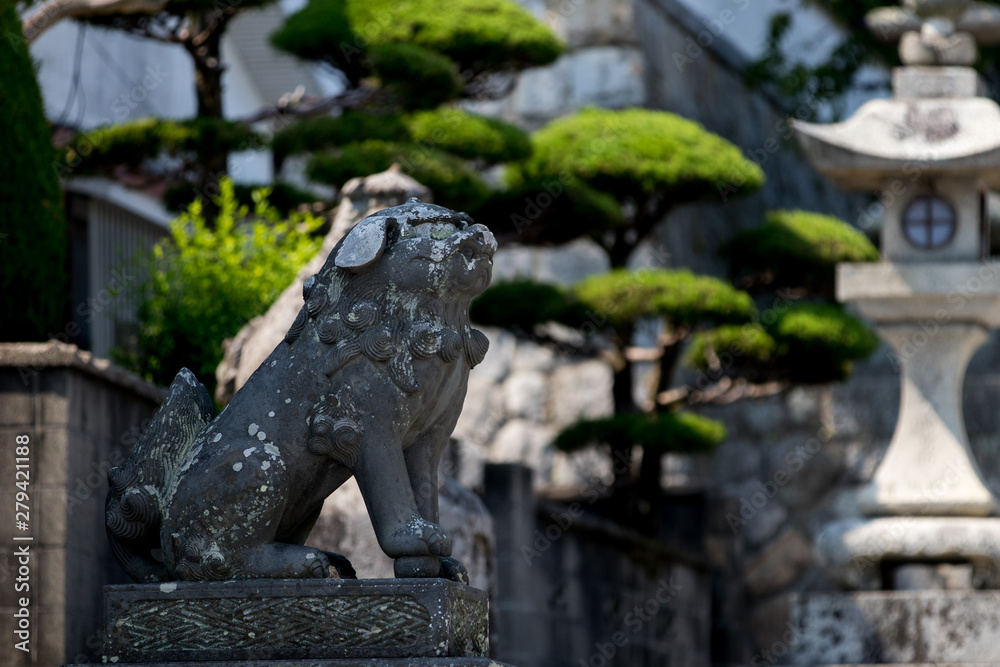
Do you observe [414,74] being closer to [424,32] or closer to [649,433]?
[424,32]

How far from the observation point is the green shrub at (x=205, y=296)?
814 cm

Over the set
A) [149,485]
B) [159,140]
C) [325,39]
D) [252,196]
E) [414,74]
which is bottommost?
[149,485]

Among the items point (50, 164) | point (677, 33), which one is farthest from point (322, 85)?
point (50, 164)

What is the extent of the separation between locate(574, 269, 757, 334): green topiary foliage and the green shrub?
279 cm

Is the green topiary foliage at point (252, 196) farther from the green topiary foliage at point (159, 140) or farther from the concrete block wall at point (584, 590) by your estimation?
the concrete block wall at point (584, 590)

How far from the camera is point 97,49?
12.4m

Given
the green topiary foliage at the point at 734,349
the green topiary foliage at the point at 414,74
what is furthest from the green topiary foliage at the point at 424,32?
the green topiary foliage at the point at 734,349

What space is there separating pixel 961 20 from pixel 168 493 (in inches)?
289

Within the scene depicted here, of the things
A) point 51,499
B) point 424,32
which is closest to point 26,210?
point 51,499

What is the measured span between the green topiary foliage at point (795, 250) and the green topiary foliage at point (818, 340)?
0.41 metres

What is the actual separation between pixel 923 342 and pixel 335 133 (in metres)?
3.77

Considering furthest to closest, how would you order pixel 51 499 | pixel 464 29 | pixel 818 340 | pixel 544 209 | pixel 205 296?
pixel 818 340
pixel 544 209
pixel 464 29
pixel 205 296
pixel 51 499

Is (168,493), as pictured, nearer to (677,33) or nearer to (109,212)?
(109,212)

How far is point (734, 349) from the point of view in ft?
37.8
